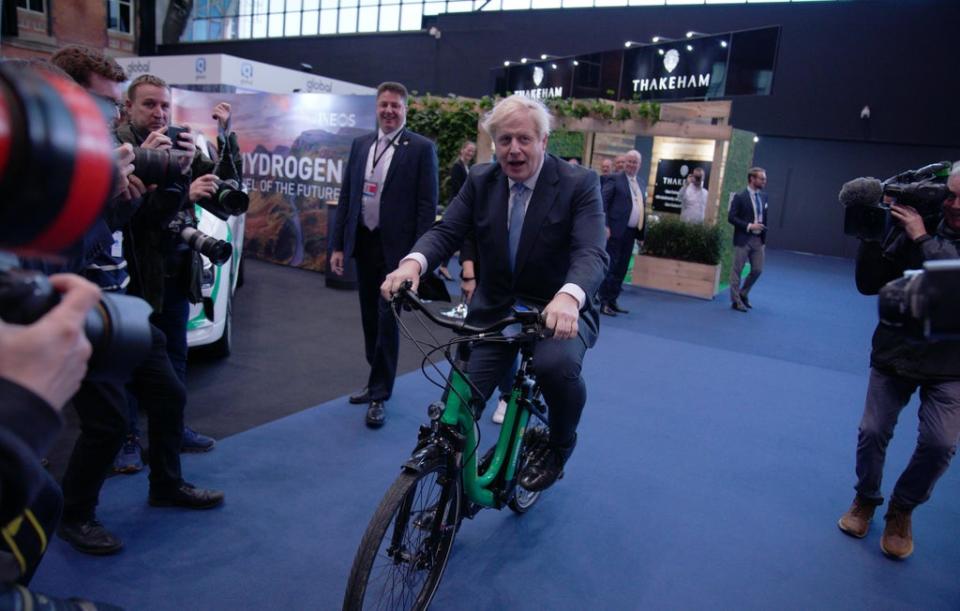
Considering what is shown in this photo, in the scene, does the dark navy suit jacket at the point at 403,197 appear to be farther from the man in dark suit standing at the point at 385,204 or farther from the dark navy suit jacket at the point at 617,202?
the dark navy suit jacket at the point at 617,202

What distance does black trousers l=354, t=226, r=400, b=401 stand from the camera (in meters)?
3.93

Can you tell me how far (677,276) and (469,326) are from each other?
7588mm

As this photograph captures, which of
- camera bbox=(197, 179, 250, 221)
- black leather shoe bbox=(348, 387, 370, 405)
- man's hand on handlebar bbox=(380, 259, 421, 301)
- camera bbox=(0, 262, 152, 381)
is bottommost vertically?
black leather shoe bbox=(348, 387, 370, 405)

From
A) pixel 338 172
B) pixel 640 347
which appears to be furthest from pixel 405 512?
pixel 338 172

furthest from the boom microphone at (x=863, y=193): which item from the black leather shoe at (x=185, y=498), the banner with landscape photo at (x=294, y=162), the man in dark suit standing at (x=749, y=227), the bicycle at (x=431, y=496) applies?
the banner with landscape photo at (x=294, y=162)

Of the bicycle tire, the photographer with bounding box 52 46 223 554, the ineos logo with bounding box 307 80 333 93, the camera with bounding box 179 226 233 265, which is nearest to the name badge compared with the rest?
the photographer with bounding box 52 46 223 554

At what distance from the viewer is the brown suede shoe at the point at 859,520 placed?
3027mm

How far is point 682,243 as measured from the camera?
360 inches

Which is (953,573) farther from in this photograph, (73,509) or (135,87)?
(135,87)

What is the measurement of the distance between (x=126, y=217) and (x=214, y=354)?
2.57 meters

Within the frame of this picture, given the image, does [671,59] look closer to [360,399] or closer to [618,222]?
[618,222]

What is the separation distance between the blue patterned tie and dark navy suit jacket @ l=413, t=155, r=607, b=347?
0.08 feet

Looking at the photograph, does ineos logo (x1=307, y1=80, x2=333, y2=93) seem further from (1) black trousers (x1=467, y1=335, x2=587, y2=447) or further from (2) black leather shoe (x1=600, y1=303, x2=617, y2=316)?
(1) black trousers (x1=467, y1=335, x2=587, y2=447)

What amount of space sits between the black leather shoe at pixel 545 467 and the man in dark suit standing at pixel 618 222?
4.91m
